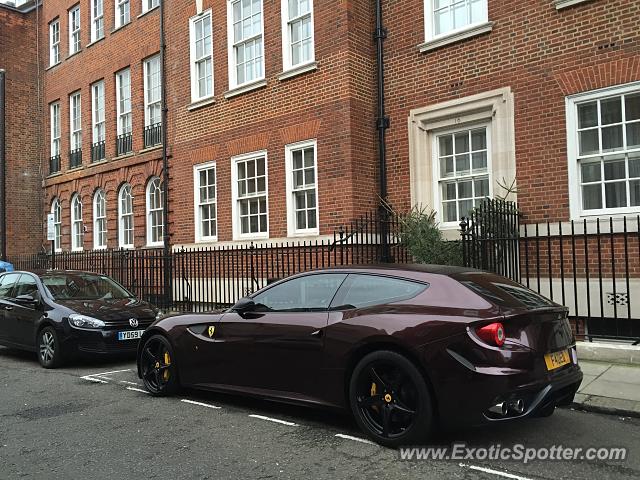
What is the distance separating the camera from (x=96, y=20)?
63.9 feet

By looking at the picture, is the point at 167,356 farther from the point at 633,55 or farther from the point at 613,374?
the point at 633,55

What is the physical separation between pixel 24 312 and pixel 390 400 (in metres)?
7.01

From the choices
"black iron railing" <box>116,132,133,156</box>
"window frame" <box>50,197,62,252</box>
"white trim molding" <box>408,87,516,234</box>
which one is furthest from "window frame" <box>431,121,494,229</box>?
"window frame" <box>50,197,62,252</box>

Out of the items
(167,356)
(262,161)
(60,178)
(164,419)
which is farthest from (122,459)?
(60,178)

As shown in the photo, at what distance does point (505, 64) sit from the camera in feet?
32.6

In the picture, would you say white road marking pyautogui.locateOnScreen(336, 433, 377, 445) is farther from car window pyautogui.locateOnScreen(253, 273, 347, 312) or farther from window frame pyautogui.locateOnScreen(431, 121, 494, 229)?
window frame pyautogui.locateOnScreen(431, 121, 494, 229)

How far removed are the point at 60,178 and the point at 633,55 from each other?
61.6 ft

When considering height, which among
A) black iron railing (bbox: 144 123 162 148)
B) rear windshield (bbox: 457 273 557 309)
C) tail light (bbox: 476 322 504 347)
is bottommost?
tail light (bbox: 476 322 504 347)

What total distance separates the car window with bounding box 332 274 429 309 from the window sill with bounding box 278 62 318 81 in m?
7.67

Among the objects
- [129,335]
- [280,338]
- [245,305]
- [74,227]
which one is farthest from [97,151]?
[280,338]

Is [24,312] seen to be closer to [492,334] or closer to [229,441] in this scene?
[229,441]

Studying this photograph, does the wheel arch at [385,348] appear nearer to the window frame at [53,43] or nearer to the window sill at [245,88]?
the window sill at [245,88]

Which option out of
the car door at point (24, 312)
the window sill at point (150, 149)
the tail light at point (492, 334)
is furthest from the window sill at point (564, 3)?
the window sill at point (150, 149)

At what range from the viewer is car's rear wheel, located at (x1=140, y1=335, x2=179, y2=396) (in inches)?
254
